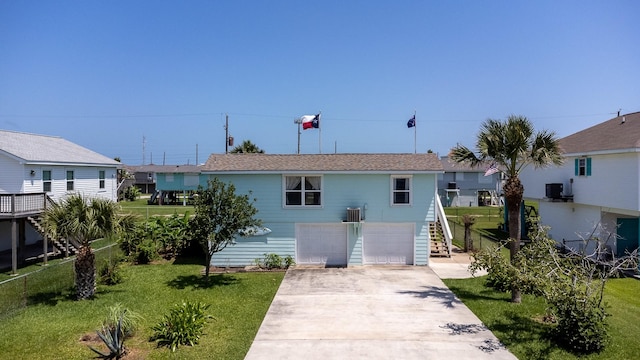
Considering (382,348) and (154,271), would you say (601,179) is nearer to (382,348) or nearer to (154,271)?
(382,348)

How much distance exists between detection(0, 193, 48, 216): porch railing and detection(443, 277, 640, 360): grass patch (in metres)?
18.9

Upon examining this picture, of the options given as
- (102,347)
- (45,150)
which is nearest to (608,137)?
(102,347)

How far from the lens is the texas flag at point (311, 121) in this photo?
26133 mm

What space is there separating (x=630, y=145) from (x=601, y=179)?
2696mm

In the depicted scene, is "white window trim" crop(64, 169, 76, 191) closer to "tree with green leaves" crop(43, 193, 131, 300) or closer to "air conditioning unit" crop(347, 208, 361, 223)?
"tree with green leaves" crop(43, 193, 131, 300)

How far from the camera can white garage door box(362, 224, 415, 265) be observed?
63.7 feet

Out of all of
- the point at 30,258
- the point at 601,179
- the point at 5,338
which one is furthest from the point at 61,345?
the point at 601,179

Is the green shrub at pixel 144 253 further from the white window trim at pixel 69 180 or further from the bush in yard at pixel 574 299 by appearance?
the bush in yard at pixel 574 299

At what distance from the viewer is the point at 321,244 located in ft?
63.9

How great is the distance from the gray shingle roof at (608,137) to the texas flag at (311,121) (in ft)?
45.8

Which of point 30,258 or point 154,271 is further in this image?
point 30,258

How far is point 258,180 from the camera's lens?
19.3 m

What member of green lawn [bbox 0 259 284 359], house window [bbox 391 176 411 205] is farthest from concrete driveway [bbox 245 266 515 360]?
house window [bbox 391 176 411 205]

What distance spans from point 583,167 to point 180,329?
2080cm
